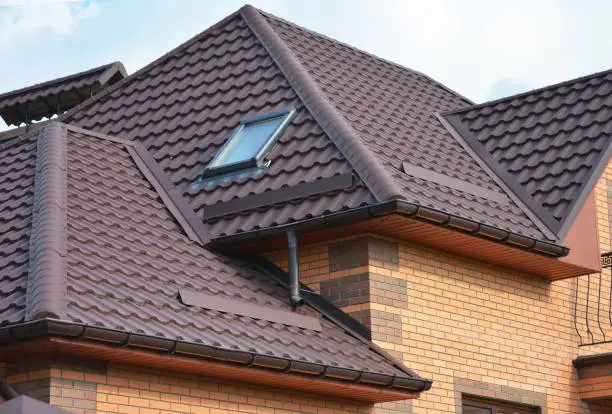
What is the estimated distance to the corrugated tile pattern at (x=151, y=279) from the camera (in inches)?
413

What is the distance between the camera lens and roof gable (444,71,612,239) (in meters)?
14.6

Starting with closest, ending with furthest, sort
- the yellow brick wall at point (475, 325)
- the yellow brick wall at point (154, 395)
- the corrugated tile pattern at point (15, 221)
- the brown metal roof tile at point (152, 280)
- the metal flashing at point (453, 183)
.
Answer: the yellow brick wall at point (154, 395) < the corrugated tile pattern at point (15, 221) < the brown metal roof tile at point (152, 280) < the yellow brick wall at point (475, 325) < the metal flashing at point (453, 183)

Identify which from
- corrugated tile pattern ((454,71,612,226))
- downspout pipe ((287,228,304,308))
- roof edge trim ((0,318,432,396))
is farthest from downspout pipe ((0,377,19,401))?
corrugated tile pattern ((454,71,612,226))

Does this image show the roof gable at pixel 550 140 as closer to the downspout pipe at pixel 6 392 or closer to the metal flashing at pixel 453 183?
the metal flashing at pixel 453 183

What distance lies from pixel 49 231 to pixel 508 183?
234 inches

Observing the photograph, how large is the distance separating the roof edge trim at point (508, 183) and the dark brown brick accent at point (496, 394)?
1.69 meters

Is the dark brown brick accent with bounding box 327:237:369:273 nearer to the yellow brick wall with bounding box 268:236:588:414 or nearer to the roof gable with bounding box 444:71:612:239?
the yellow brick wall with bounding box 268:236:588:414

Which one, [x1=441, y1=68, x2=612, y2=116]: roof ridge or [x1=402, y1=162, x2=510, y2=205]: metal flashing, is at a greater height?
[x1=441, y1=68, x2=612, y2=116]: roof ridge

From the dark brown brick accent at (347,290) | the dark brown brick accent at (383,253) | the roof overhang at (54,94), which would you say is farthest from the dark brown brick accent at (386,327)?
the roof overhang at (54,94)

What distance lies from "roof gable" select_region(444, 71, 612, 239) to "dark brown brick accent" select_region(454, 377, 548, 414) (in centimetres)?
172

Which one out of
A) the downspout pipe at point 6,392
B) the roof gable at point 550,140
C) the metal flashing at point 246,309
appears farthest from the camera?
the roof gable at point 550,140

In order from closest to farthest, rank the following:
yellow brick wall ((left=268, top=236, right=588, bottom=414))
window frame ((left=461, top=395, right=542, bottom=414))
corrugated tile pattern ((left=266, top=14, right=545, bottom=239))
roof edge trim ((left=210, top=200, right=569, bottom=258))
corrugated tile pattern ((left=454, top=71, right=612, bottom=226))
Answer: roof edge trim ((left=210, top=200, right=569, bottom=258)) < yellow brick wall ((left=268, top=236, right=588, bottom=414)) < window frame ((left=461, top=395, right=542, bottom=414)) < corrugated tile pattern ((left=266, top=14, right=545, bottom=239)) < corrugated tile pattern ((left=454, top=71, right=612, bottom=226))

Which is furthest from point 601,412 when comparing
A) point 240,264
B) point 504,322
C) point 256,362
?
point 256,362

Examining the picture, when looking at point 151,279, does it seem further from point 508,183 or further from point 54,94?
point 54,94
